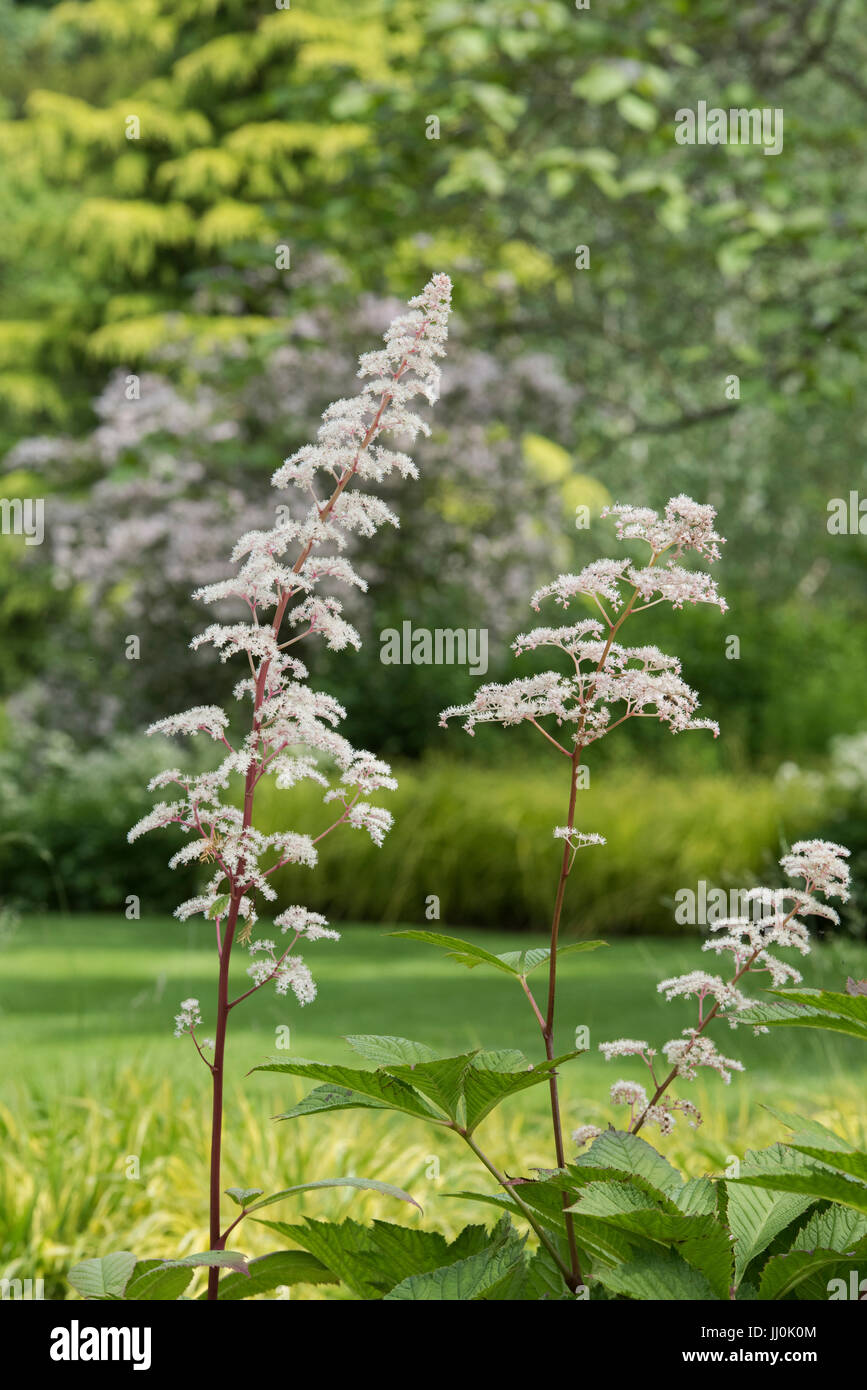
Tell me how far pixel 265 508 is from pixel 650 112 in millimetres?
4755

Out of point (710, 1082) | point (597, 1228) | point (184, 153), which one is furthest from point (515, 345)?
point (597, 1228)

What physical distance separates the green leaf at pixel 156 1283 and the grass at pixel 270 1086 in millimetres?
272

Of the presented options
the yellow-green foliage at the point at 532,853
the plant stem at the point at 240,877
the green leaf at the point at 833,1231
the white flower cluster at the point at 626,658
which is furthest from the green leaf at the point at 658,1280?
the yellow-green foliage at the point at 532,853

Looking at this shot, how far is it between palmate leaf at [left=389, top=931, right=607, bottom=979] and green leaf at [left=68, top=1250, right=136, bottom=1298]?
0.42 meters

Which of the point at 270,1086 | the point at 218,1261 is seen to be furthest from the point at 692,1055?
the point at 270,1086

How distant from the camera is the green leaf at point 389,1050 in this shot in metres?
1.33

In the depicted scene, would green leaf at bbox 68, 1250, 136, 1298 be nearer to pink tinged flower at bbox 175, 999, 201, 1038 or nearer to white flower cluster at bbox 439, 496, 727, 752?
pink tinged flower at bbox 175, 999, 201, 1038

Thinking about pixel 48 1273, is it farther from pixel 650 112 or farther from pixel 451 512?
pixel 451 512

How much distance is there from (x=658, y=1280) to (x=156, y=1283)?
19.1 inches

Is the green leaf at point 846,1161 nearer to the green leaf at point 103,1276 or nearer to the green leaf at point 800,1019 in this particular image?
the green leaf at point 800,1019

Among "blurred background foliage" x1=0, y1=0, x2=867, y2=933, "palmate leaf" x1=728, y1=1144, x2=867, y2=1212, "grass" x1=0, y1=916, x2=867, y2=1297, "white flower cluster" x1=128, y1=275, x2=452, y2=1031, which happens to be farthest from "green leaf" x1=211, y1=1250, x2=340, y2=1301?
"blurred background foliage" x1=0, y1=0, x2=867, y2=933

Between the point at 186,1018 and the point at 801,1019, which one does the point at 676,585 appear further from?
the point at 186,1018

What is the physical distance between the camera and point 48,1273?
276 cm

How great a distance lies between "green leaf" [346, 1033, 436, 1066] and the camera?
1328 mm
